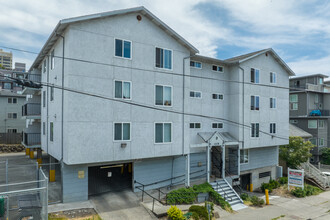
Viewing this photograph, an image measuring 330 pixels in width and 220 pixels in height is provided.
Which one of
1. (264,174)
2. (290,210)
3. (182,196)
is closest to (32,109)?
(182,196)

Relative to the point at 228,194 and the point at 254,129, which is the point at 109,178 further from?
the point at 254,129

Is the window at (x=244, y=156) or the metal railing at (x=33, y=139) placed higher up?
the metal railing at (x=33, y=139)

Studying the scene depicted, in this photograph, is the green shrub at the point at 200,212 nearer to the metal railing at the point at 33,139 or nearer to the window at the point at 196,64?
the window at the point at 196,64

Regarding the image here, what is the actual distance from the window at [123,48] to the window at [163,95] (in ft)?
9.65

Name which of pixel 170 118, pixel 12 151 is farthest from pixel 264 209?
pixel 12 151

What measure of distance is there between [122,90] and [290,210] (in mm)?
14223

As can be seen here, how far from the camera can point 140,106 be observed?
16.1 m

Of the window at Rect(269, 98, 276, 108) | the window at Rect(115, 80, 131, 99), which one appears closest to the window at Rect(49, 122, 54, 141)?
the window at Rect(115, 80, 131, 99)

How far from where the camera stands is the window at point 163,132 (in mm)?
16781

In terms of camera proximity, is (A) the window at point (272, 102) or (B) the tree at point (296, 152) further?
(B) the tree at point (296, 152)

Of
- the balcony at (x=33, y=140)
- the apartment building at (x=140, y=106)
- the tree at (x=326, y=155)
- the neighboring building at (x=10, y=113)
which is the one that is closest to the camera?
the apartment building at (x=140, y=106)

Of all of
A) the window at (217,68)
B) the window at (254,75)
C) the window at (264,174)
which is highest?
the window at (217,68)

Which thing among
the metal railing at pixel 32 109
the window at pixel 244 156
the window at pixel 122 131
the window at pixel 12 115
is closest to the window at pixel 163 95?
the window at pixel 122 131

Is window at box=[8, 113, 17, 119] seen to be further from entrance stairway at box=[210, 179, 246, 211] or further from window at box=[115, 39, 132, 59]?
entrance stairway at box=[210, 179, 246, 211]
